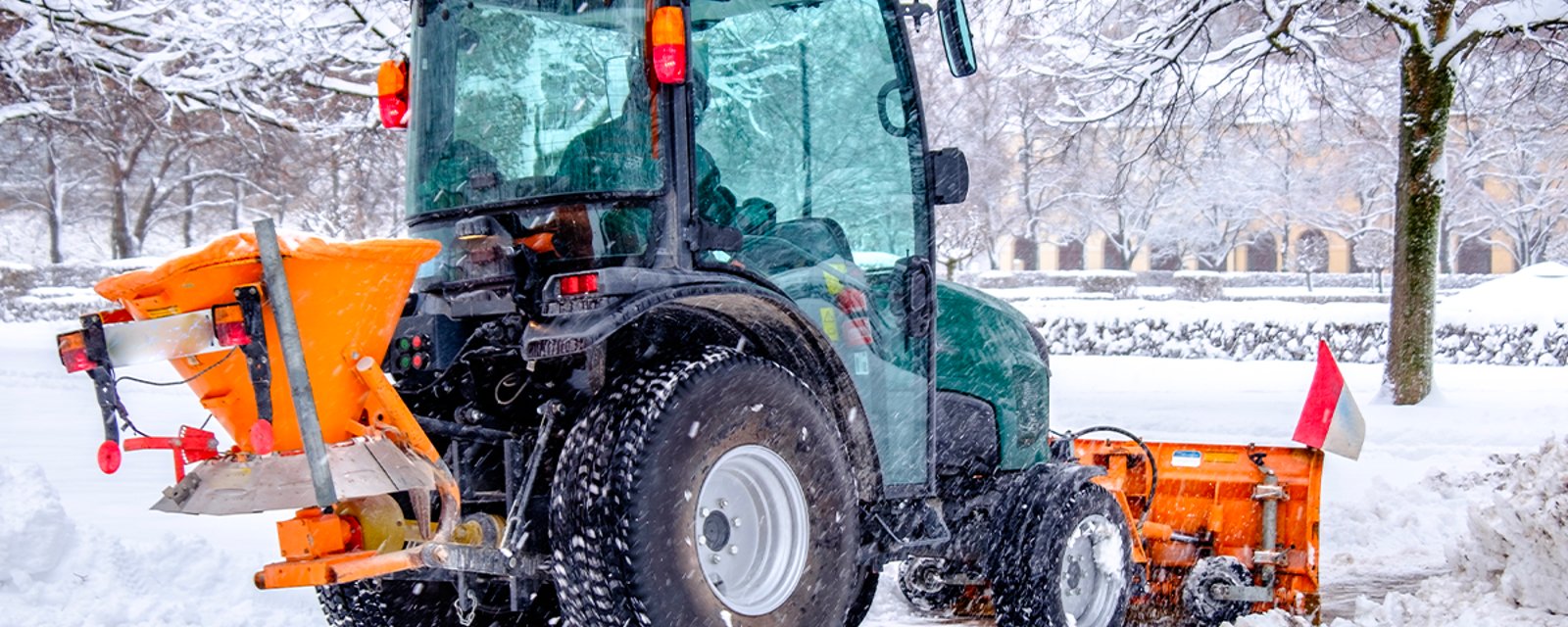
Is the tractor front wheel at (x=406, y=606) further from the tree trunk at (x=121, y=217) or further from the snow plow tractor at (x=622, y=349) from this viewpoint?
the tree trunk at (x=121, y=217)

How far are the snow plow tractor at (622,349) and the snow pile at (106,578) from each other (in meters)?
1.57

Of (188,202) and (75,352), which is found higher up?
(188,202)

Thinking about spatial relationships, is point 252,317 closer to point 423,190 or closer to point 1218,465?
point 423,190

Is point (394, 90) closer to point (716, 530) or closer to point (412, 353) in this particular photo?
point (412, 353)

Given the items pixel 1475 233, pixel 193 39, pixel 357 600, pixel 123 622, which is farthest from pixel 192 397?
pixel 1475 233

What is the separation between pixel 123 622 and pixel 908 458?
3.09 m

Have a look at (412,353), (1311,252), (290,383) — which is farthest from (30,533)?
(1311,252)

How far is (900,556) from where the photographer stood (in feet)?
14.7

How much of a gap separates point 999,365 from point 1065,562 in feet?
2.72

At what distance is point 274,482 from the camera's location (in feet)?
9.93

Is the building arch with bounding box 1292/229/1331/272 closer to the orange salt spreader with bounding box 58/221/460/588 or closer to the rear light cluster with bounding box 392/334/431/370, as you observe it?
the rear light cluster with bounding box 392/334/431/370

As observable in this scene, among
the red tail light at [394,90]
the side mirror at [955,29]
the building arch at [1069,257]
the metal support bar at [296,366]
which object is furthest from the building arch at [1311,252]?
the metal support bar at [296,366]

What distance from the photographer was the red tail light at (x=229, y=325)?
2.94 metres

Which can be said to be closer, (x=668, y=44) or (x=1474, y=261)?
(x=668, y=44)
